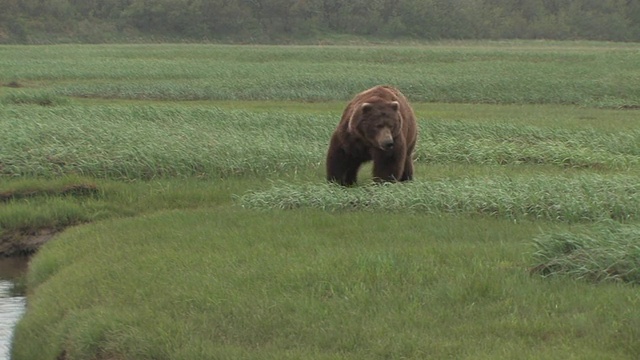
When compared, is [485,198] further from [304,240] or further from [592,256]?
[592,256]

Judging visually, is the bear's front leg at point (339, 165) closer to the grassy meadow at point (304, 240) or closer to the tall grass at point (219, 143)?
the grassy meadow at point (304, 240)

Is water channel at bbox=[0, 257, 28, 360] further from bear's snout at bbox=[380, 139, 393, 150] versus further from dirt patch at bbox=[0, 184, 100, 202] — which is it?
bear's snout at bbox=[380, 139, 393, 150]

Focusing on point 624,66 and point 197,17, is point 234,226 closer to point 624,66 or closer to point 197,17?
point 624,66

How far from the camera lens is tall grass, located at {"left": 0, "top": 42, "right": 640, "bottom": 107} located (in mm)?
36406

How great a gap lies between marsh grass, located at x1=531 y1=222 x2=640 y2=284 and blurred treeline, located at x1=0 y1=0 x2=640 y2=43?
69680mm

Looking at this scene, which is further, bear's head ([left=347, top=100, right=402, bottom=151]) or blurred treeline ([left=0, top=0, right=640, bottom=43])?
blurred treeline ([left=0, top=0, right=640, bottom=43])

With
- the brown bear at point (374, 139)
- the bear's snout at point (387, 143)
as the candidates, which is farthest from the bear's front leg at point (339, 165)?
the bear's snout at point (387, 143)

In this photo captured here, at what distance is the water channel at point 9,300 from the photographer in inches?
364

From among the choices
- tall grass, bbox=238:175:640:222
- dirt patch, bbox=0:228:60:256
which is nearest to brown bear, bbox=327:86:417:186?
tall grass, bbox=238:175:640:222

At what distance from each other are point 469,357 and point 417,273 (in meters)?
2.06

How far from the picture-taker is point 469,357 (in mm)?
6633

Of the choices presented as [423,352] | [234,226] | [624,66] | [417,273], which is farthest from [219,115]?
[624,66]

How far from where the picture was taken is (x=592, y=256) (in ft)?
28.6

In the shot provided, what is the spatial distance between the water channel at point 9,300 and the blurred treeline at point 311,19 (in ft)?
211
